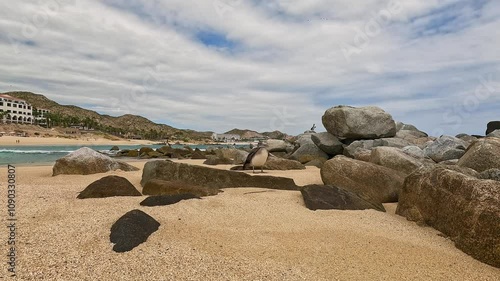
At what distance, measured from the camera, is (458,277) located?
3.81 m

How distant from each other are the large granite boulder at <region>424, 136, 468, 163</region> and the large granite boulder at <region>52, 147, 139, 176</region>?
46.6 feet

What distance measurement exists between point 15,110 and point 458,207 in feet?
405

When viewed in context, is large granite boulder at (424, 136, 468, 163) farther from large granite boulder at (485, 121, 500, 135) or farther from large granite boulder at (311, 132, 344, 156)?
large granite boulder at (485, 121, 500, 135)

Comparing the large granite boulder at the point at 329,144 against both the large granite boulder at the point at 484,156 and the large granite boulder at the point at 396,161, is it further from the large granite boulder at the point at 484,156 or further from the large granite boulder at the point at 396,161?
the large granite boulder at the point at 484,156

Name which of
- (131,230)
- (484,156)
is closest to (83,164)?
(131,230)

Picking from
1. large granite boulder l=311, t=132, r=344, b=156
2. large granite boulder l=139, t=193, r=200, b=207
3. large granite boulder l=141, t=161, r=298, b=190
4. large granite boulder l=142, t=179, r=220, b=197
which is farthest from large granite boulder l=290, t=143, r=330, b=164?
large granite boulder l=139, t=193, r=200, b=207

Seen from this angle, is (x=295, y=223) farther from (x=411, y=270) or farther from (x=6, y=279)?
(x=6, y=279)

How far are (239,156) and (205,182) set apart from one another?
46.5 ft

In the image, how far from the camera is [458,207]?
503cm

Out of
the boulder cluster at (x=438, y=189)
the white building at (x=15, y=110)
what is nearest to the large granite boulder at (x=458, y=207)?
the boulder cluster at (x=438, y=189)


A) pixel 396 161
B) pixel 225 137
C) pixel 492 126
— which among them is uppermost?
pixel 492 126

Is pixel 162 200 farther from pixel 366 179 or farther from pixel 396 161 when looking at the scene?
pixel 396 161

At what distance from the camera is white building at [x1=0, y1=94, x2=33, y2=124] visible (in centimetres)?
9806

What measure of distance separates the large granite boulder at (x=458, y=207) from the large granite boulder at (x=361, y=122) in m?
16.3
